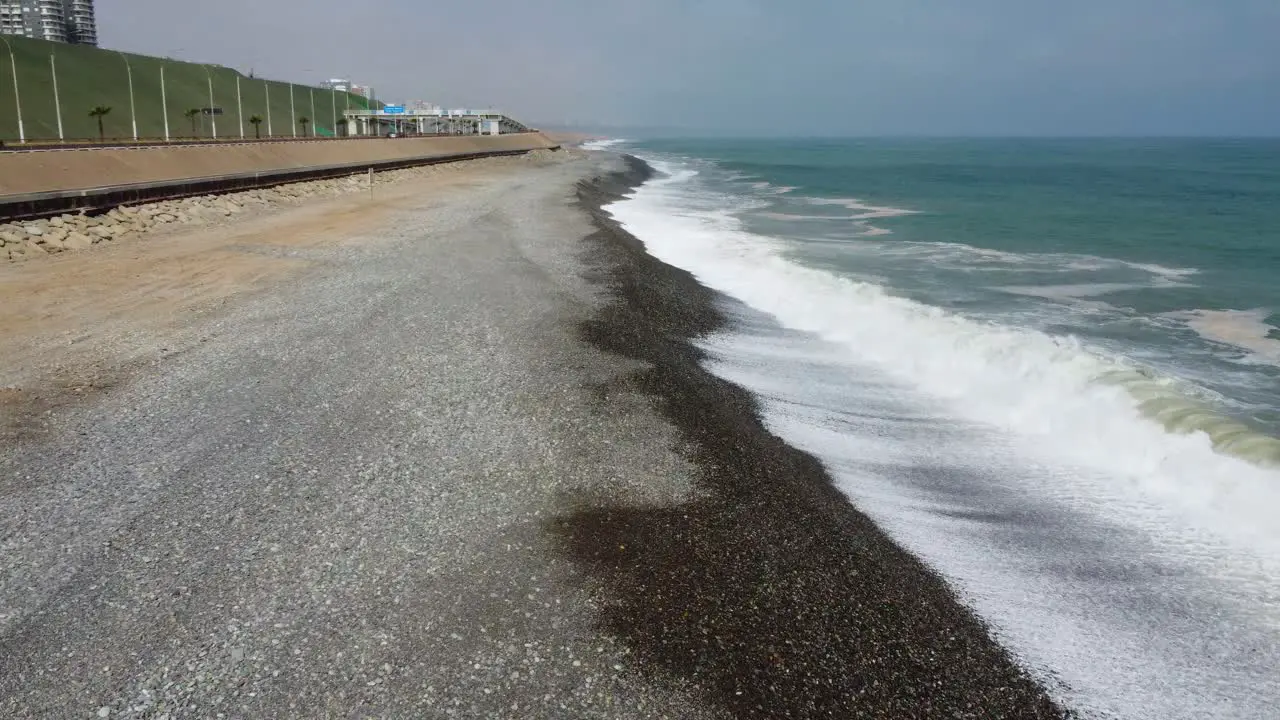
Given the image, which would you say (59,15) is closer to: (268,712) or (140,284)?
(140,284)

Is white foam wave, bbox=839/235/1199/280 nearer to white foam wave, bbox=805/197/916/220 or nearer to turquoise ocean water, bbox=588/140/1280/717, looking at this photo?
turquoise ocean water, bbox=588/140/1280/717

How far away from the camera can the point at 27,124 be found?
2232 inches

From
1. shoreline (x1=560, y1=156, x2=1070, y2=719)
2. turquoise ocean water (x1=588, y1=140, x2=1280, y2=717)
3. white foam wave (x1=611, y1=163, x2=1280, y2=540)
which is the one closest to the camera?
shoreline (x1=560, y1=156, x2=1070, y2=719)

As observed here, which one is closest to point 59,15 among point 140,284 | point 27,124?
point 27,124

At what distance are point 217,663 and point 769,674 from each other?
3.12m

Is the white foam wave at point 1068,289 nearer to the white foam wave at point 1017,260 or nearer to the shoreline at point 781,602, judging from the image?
the white foam wave at point 1017,260

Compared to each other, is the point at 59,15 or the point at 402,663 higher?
the point at 59,15

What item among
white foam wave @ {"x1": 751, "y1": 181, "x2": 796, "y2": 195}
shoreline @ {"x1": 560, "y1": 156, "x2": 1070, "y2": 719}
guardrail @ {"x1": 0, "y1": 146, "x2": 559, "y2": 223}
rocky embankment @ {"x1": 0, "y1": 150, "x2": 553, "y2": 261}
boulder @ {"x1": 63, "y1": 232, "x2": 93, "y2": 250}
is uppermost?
white foam wave @ {"x1": 751, "y1": 181, "x2": 796, "y2": 195}

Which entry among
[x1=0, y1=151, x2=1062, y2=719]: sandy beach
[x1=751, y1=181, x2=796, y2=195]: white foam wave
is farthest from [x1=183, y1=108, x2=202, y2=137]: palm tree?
[x1=0, y1=151, x2=1062, y2=719]: sandy beach

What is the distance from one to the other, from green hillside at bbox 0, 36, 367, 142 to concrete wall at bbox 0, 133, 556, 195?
777 inches

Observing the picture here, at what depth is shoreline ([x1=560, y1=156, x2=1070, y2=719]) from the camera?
4.53 metres

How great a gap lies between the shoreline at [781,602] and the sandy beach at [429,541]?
0.8 inches

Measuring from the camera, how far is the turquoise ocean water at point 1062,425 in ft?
17.8

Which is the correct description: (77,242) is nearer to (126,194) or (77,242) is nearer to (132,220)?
(132,220)
